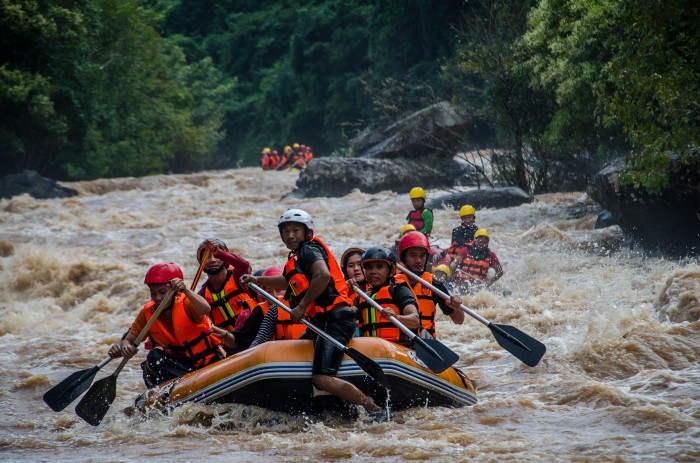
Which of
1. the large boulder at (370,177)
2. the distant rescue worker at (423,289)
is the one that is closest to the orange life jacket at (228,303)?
the distant rescue worker at (423,289)

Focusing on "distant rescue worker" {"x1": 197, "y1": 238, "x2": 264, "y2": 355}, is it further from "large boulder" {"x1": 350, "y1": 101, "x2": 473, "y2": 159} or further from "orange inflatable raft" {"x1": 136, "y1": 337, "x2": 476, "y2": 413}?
"large boulder" {"x1": 350, "y1": 101, "x2": 473, "y2": 159}

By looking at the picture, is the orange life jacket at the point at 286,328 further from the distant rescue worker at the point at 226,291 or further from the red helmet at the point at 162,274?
the red helmet at the point at 162,274

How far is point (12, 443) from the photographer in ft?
22.0

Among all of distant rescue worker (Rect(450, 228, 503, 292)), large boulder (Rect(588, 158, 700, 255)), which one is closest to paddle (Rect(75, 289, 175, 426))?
distant rescue worker (Rect(450, 228, 503, 292))

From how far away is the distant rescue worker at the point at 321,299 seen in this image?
614 centimetres

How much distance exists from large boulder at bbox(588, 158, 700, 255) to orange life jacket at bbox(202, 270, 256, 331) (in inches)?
305

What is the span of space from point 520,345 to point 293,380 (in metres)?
1.97

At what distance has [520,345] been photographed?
7223mm

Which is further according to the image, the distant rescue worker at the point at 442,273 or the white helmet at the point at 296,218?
the distant rescue worker at the point at 442,273

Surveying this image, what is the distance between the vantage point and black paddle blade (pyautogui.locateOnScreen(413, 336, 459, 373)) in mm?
6441

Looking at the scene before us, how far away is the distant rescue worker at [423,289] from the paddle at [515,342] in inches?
3.4

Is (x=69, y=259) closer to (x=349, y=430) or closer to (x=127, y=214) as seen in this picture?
(x=127, y=214)

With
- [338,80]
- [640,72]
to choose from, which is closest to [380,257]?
[640,72]

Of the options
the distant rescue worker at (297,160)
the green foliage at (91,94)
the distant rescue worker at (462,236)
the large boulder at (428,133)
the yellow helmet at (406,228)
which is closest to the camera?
the yellow helmet at (406,228)
